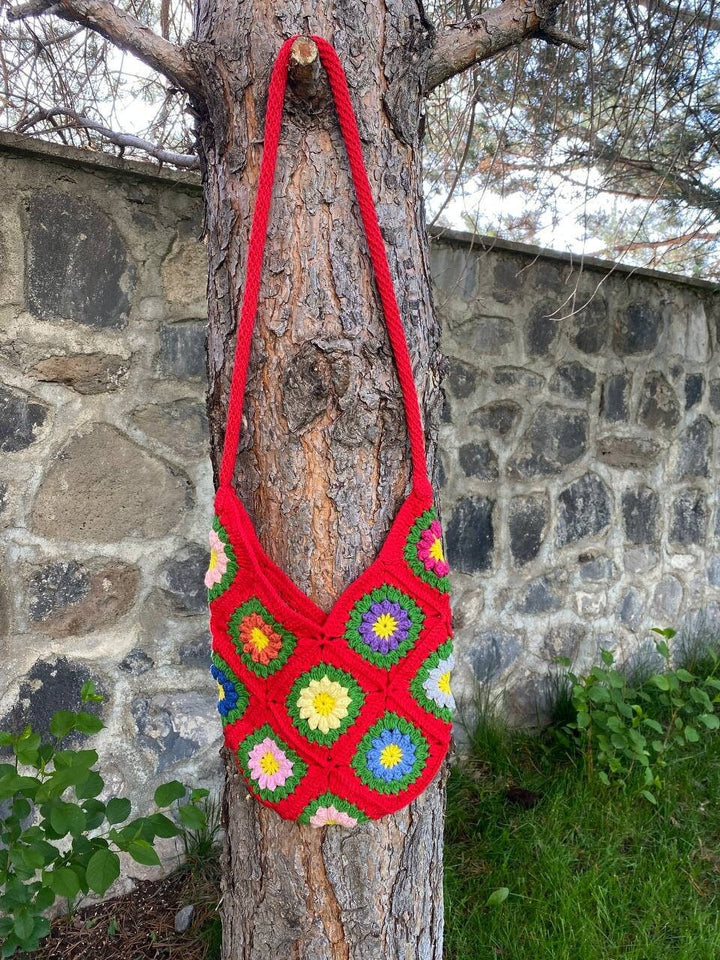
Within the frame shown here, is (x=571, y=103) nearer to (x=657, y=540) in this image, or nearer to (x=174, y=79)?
(x=657, y=540)

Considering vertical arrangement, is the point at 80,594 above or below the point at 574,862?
above

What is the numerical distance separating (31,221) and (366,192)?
39.9 inches

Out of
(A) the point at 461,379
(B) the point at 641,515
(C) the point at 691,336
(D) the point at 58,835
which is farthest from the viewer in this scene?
(C) the point at 691,336

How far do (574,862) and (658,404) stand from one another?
1.80 metres

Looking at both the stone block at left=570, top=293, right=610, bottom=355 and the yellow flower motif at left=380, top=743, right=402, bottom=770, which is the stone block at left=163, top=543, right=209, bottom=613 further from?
the stone block at left=570, top=293, right=610, bottom=355

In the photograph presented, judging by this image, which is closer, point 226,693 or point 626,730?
point 226,693

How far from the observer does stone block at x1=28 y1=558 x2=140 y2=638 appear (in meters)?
1.79

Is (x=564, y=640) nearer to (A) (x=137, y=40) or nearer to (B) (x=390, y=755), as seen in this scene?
(B) (x=390, y=755)

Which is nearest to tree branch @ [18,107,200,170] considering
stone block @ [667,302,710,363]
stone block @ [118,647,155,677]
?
stone block @ [118,647,155,677]

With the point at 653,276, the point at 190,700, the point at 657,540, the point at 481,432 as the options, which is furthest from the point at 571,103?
the point at 190,700

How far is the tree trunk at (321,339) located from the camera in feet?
3.60

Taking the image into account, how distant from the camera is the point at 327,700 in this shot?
1.08m

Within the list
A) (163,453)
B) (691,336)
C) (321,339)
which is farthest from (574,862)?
(691,336)

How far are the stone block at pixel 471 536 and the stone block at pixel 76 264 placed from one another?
1.25m
